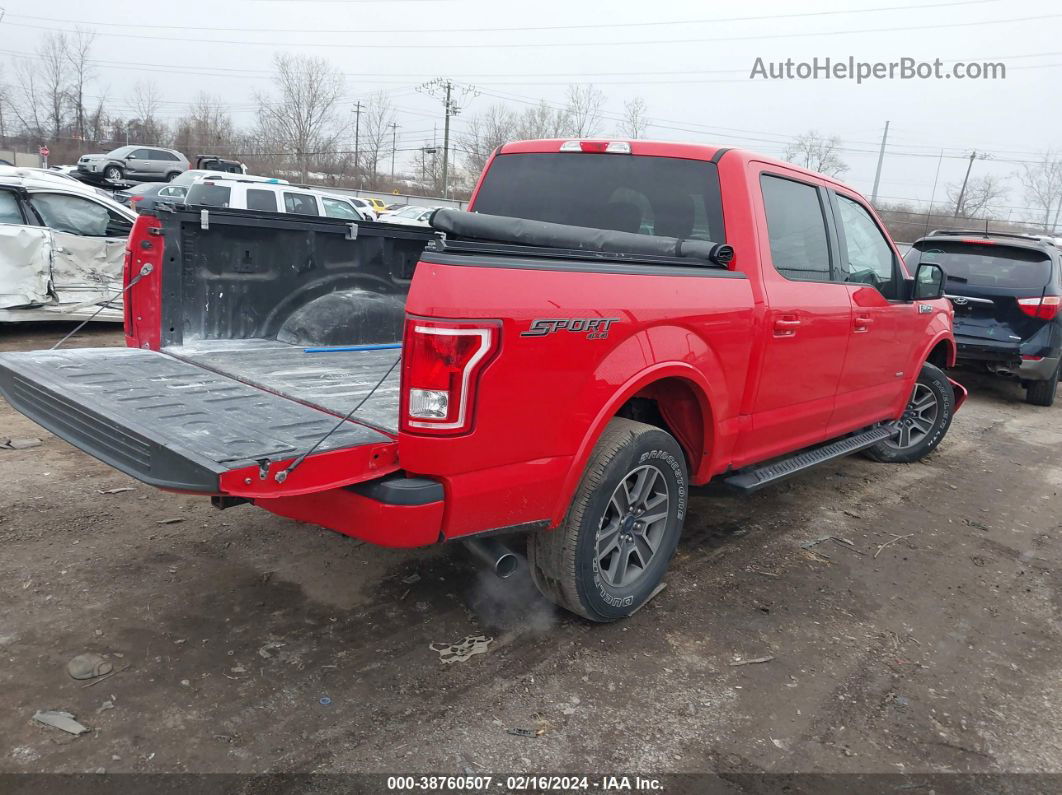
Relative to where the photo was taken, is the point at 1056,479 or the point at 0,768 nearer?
the point at 0,768

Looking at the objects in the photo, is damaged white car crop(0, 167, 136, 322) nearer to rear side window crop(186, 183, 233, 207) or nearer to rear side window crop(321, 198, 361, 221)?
rear side window crop(186, 183, 233, 207)

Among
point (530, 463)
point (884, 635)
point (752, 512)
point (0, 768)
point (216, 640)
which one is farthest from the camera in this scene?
point (752, 512)

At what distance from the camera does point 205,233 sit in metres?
4.08

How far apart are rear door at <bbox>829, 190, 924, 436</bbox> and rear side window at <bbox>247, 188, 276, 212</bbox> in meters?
10.5

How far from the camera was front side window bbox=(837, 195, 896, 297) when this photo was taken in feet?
15.8

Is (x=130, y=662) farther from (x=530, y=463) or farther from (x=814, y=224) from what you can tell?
(x=814, y=224)

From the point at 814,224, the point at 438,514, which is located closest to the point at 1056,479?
the point at 814,224

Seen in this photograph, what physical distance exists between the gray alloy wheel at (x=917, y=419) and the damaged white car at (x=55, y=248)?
7.93m

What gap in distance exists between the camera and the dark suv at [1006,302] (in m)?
8.78

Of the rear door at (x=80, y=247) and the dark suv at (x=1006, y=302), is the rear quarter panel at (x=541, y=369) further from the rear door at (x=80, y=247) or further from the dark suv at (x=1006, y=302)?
the rear door at (x=80, y=247)

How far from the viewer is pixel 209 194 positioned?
13633 mm

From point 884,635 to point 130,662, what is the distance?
329 cm

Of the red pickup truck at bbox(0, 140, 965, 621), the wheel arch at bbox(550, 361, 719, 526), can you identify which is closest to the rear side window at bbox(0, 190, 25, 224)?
the red pickup truck at bbox(0, 140, 965, 621)

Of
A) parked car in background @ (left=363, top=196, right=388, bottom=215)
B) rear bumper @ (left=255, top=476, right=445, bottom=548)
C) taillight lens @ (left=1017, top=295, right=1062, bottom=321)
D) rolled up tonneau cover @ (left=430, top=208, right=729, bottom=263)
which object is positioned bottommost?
rear bumper @ (left=255, top=476, right=445, bottom=548)
